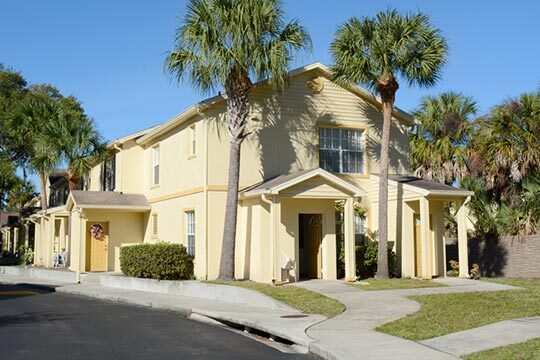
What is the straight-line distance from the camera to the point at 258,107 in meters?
21.9

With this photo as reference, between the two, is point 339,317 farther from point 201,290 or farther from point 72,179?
point 72,179

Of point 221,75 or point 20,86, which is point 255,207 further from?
point 20,86

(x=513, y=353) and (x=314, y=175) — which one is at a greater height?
(x=314, y=175)

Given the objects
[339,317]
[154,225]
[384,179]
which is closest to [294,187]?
[384,179]

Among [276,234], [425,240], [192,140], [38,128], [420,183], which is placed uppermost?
[38,128]

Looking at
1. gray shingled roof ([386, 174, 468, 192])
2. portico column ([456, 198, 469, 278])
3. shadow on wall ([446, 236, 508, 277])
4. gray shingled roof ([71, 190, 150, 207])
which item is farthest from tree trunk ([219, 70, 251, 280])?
shadow on wall ([446, 236, 508, 277])

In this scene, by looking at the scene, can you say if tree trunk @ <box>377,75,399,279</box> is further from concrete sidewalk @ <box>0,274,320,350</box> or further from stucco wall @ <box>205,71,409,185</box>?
concrete sidewalk @ <box>0,274,320,350</box>

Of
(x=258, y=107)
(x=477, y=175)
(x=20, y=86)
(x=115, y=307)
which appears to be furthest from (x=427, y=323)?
(x=20, y=86)

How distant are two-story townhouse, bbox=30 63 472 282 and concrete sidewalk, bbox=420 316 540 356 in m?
8.28

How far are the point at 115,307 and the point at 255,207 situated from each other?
18.7 feet

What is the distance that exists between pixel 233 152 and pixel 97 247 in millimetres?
10978

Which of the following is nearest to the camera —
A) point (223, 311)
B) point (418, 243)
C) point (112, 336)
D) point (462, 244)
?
point (112, 336)

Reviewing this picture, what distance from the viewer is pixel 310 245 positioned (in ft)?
71.3

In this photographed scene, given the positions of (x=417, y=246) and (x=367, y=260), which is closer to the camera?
(x=367, y=260)
